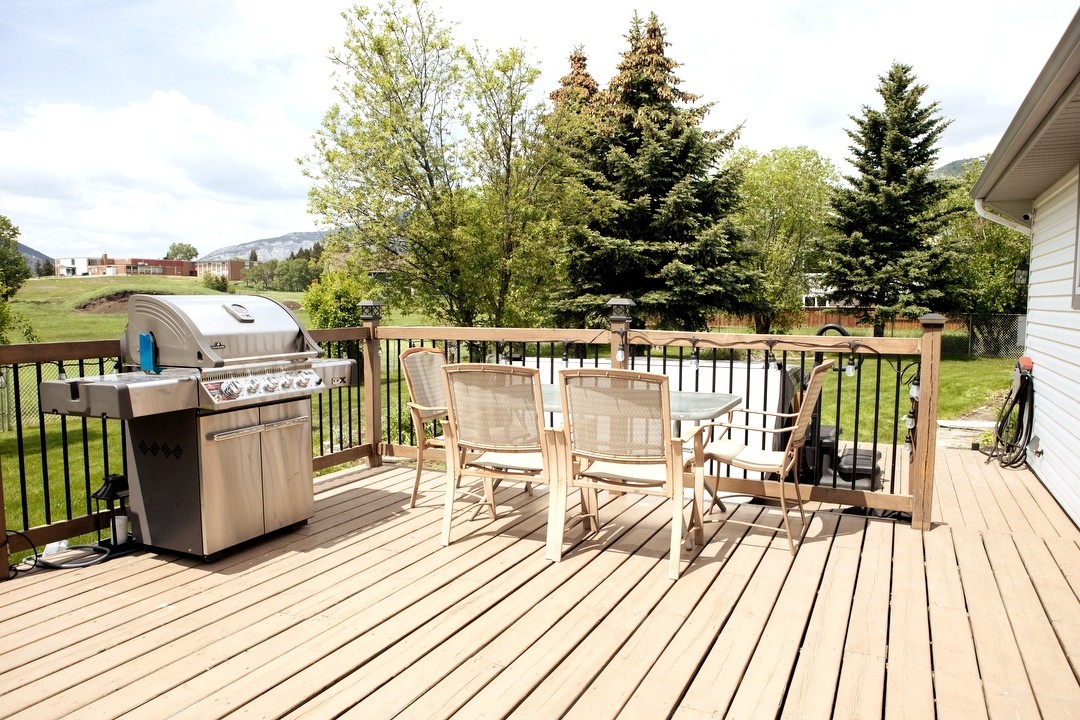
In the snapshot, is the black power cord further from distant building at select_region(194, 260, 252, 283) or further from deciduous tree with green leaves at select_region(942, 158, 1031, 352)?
distant building at select_region(194, 260, 252, 283)

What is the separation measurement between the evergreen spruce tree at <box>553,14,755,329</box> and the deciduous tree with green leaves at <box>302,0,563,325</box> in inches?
141

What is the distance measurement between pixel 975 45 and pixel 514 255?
1228 centimetres

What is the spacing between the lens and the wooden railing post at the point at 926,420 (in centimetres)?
358

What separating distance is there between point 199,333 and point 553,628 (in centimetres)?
196

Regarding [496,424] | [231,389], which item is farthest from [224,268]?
[496,424]

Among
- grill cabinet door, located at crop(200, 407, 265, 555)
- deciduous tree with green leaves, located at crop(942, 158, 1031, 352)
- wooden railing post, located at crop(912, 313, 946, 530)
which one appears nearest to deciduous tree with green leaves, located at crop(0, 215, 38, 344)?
grill cabinet door, located at crop(200, 407, 265, 555)

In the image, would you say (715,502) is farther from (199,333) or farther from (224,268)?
(224,268)

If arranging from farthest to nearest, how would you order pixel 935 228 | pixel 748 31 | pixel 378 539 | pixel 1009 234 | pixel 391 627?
pixel 1009 234 < pixel 935 228 < pixel 748 31 < pixel 378 539 < pixel 391 627

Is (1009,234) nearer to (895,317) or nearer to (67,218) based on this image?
(895,317)

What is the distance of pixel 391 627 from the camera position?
8.42ft

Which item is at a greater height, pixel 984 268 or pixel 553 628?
pixel 984 268

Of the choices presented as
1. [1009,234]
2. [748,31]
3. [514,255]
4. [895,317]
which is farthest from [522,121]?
[1009,234]

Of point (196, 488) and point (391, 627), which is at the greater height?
point (196, 488)

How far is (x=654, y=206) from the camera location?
17.6 metres
